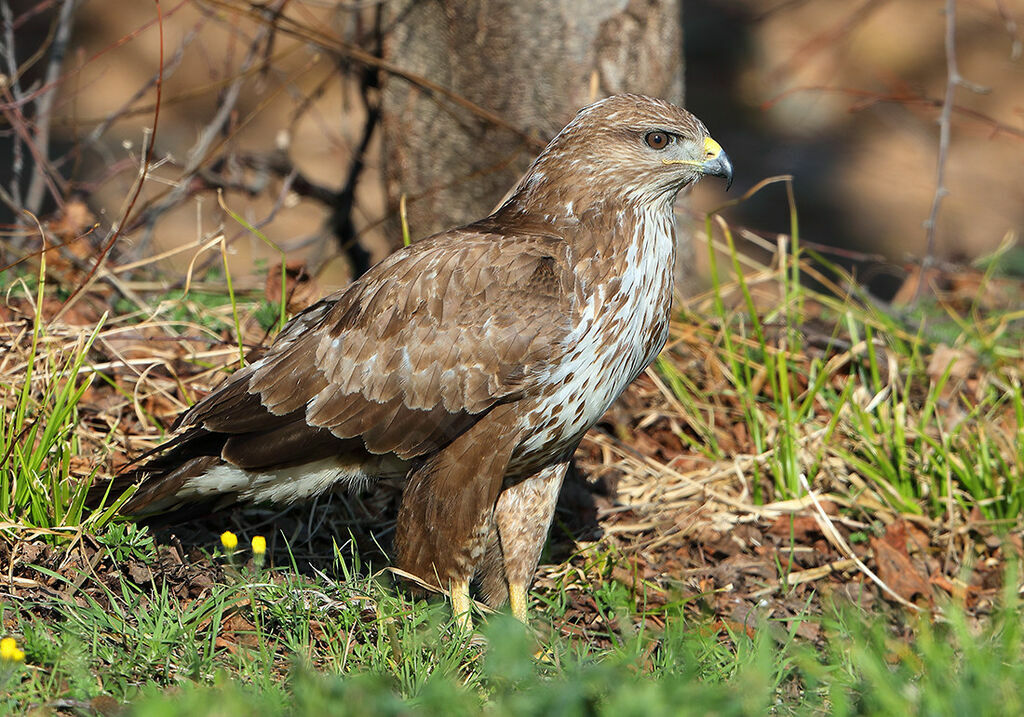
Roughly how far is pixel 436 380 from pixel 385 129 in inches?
94.9

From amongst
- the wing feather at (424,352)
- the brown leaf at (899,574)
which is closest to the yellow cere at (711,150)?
the wing feather at (424,352)

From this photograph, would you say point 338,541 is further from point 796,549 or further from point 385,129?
point 385,129

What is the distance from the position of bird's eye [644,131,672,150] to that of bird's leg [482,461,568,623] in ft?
3.39

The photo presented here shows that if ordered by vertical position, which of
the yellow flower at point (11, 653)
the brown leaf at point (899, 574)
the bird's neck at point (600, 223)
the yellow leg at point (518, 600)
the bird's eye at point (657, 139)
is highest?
the bird's eye at point (657, 139)

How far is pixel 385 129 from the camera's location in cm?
520

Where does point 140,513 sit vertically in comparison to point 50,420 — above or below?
below

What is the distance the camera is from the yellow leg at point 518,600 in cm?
345

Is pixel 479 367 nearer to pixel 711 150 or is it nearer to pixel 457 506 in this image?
pixel 457 506

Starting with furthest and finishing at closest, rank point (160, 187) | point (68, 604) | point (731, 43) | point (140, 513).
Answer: point (731, 43) → point (160, 187) → point (140, 513) → point (68, 604)

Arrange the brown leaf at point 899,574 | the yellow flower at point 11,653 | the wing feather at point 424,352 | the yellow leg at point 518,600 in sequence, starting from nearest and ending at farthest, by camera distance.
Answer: the yellow flower at point 11,653 → the wing feather at point 424,352 → the yellow leg at point 518,600 → the brown leaf at point 899,574

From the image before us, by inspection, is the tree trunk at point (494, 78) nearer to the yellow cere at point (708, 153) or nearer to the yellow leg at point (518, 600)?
the yellow cere at point (708, 153)

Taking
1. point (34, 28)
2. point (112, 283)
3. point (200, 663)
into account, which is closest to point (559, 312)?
point (200, 663)

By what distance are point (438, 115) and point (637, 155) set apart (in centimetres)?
190

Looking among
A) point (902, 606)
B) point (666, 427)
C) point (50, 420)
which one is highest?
point (50, 420)
